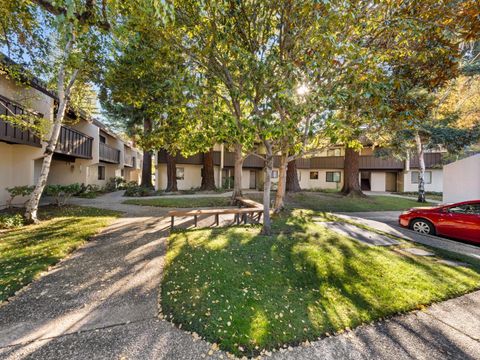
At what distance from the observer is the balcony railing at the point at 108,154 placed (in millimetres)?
17766

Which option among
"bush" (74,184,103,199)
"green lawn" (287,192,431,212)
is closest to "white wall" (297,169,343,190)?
"green lawn" (287,192,431,212)

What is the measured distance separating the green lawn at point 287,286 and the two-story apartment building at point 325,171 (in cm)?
1619

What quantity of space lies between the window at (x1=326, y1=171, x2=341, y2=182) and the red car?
19.1 m

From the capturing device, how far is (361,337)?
269 cm

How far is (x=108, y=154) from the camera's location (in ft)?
63.2

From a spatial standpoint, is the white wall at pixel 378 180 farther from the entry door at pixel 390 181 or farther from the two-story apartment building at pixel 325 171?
the entry door at pixel 390 181

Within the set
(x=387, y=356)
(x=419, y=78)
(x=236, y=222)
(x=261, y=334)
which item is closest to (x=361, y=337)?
(x=387, y=356)

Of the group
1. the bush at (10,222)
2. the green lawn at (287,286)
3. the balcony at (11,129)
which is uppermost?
the balcony at (11,129)

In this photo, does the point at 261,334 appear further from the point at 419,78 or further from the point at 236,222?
the point at 419,78

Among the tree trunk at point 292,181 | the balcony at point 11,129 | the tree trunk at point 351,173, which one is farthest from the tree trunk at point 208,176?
the balcony at point 11,129

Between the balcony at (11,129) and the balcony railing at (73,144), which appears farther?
the balcony railing at (73,144)

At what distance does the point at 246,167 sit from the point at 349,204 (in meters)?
12.7

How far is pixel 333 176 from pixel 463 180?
14.8 m

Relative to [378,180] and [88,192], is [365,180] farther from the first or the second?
[88,192]
